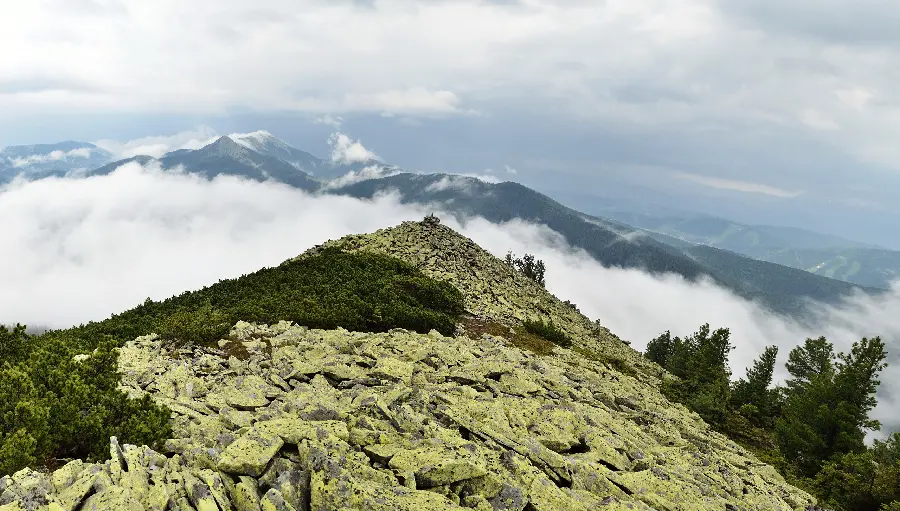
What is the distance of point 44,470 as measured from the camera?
33.7 feet

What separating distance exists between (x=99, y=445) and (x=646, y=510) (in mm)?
14138

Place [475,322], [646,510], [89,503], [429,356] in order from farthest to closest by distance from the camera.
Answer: [475,322] → [429,356] → [646,510] → [89,503]

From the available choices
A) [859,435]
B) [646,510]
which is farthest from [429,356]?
[859,435]

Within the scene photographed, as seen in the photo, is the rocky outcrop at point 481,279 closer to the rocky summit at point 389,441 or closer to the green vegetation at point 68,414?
the rocky summit at point 389,441

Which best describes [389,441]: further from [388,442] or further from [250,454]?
[250,454]

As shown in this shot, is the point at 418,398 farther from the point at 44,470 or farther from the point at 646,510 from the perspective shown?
the point at 44,470

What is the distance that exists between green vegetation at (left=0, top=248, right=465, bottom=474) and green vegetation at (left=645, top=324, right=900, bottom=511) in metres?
22.8

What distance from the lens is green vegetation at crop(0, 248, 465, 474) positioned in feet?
36.1

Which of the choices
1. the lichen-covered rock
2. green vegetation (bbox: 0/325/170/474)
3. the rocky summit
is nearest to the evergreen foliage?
the rocky summit

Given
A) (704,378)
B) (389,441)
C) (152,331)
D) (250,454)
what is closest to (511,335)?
(704,378)

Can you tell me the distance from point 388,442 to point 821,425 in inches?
1567

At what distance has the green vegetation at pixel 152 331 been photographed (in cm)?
1100

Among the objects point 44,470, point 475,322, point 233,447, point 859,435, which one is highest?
point 233,447

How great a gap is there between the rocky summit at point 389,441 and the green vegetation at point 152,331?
124 centimetres
